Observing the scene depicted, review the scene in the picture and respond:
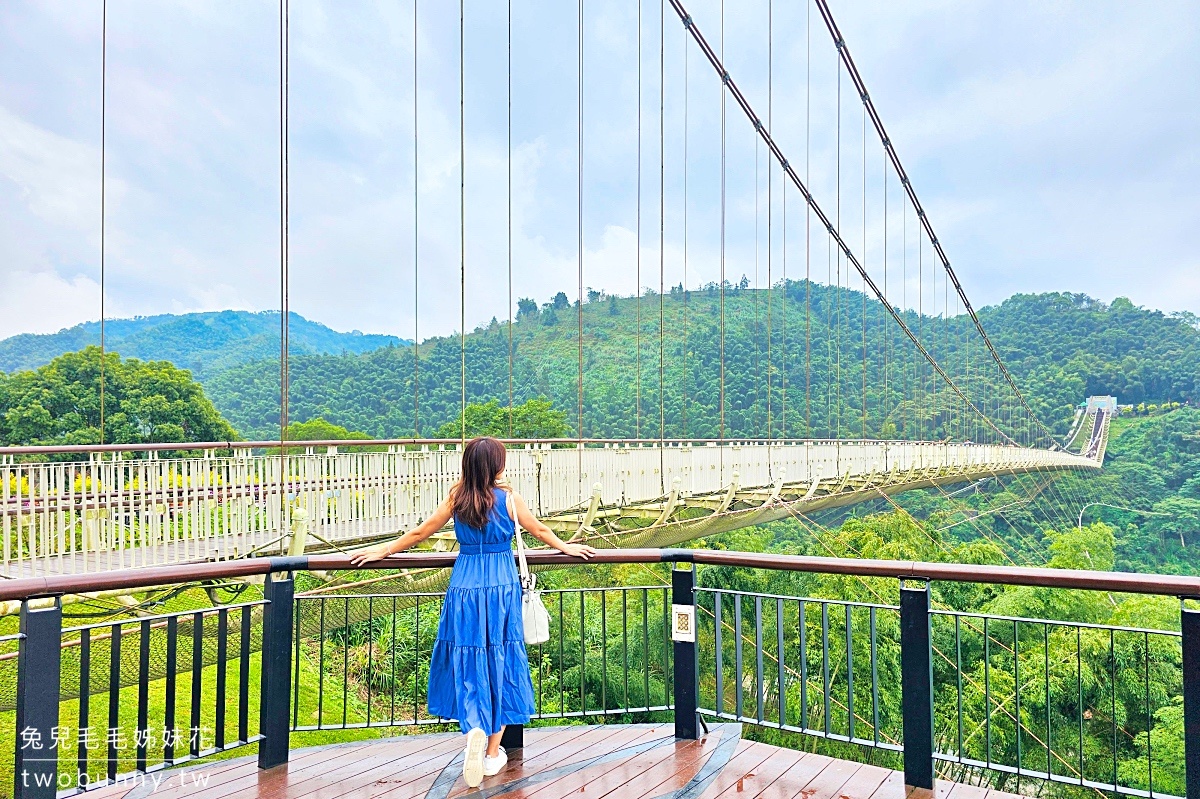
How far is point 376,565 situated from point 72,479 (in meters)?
4.07

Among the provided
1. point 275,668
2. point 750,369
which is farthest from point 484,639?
point 750,369

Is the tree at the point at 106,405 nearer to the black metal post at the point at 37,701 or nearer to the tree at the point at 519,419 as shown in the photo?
the tree at the point at 519,419

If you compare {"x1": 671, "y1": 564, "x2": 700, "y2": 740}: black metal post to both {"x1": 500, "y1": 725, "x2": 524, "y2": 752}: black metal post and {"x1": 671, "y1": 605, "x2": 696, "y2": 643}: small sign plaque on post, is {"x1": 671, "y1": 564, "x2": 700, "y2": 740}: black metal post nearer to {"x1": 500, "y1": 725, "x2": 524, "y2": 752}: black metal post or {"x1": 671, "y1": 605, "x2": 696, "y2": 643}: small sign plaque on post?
{"x1": 671, "y1": 605, "x2": 696, "y2": 643}: small sign plaque on post

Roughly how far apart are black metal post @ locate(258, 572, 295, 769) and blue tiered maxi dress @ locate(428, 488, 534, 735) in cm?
47

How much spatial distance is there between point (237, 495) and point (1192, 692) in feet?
20.2

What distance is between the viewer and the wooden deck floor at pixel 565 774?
2256mm

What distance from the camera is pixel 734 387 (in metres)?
A: 21.8

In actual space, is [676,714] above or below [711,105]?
below

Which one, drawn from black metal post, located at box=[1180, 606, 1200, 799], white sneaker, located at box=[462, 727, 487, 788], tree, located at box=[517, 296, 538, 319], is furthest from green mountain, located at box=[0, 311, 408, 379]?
black metal post, located at box=[1180, 606, 1200, 799]

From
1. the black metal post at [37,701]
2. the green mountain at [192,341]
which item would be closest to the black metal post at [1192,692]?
the black metal post at [37,701]

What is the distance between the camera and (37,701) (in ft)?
6.02

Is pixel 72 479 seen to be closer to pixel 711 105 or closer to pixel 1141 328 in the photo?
pixel 711 105

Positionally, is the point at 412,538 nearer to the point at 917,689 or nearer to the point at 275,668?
the point at 275,668

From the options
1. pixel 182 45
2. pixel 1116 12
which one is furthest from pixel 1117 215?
pixel 182 45
